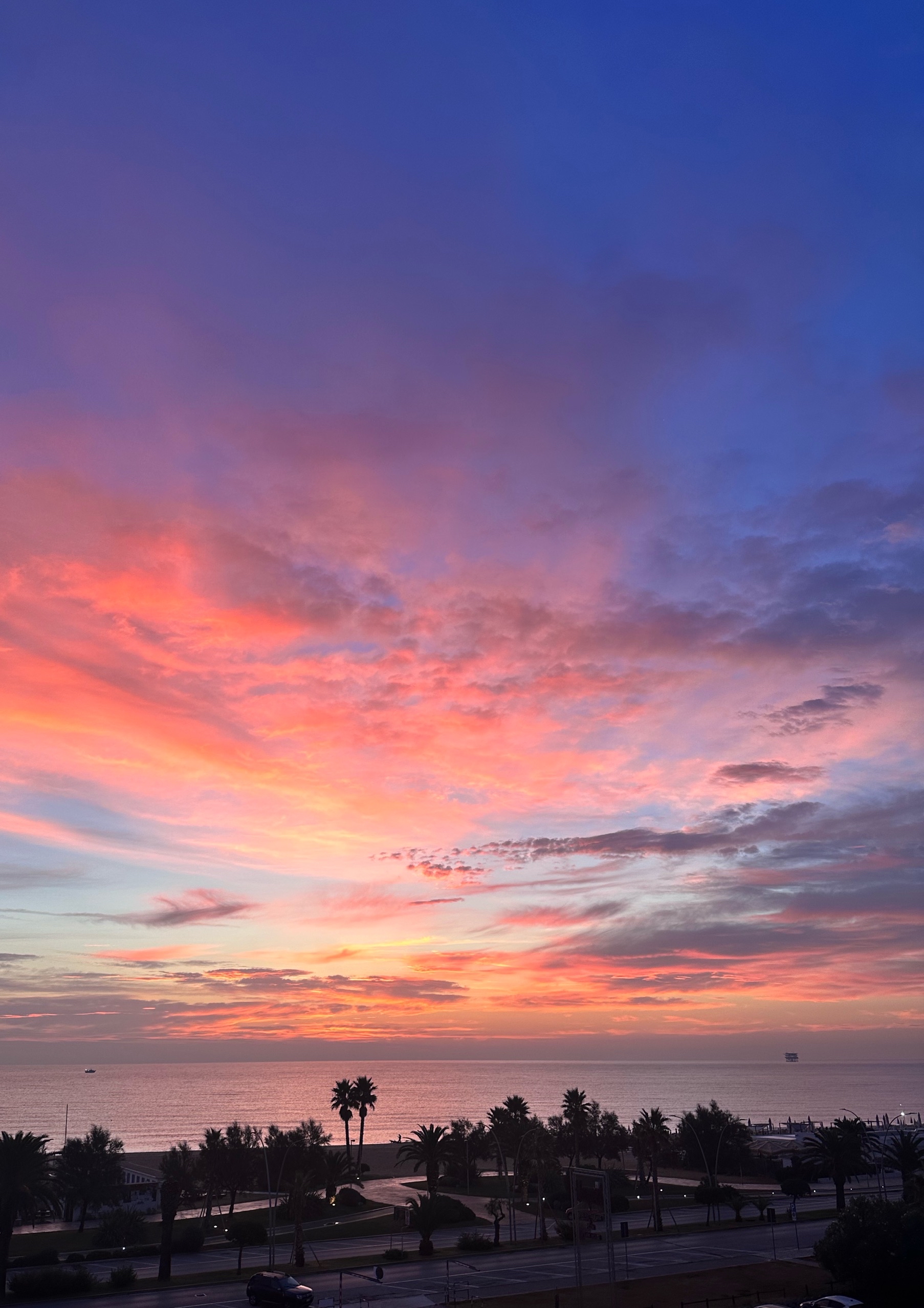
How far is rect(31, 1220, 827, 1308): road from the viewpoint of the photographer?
5456 cm

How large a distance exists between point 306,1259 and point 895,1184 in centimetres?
7622

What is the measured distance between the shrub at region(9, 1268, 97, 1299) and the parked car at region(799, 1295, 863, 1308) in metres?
41.8

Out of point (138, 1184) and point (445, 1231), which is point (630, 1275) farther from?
point (138, 1184)

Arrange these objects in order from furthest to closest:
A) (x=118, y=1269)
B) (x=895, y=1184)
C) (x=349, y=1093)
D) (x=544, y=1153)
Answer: (x=349, y=1093) → (x=895, y=1184) → (x=544, y=1153) → (x=118, y=1269)

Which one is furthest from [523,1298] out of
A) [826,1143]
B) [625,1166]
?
[625,1166]

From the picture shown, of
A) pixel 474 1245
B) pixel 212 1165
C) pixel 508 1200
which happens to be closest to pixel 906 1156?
pixel 474 1245

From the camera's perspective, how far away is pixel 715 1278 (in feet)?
187

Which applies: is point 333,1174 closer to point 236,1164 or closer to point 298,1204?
point 236,1164

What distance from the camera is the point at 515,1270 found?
63.2 metres

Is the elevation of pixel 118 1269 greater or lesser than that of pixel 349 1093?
lesser

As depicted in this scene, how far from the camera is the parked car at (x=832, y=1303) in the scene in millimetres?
44744

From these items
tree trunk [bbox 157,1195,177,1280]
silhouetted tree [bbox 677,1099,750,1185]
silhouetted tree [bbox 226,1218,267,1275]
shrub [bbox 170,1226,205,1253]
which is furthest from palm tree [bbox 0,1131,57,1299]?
silhouetted tree [bbox 677,1099,750,1185]

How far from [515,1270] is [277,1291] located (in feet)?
64.7

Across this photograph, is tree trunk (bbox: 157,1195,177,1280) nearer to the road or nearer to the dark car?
the road
